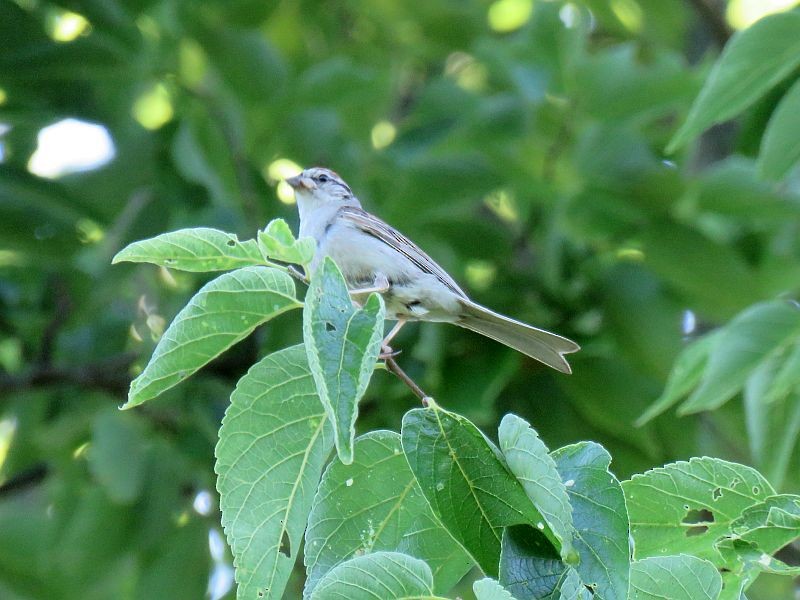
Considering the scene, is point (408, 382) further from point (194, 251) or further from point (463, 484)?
point (194, 251)

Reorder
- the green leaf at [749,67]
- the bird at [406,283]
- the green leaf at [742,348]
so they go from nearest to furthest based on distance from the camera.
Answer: the green leaf at [749,67], the green leaf at [742,348], the bird at [406,283]

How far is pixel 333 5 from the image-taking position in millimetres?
7316

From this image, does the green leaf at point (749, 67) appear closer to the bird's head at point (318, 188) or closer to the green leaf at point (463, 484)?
the green leaf at point (463, 484)

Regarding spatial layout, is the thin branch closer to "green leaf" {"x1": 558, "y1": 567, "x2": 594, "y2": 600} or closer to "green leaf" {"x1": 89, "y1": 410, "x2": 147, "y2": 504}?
"green leaf" {"x1": 89, "y1": 410, "x2": 147, "y2": 504}

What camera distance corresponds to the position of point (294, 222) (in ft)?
16.4

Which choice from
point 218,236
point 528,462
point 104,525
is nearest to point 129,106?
point 104,525

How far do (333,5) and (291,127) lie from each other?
7.25ft

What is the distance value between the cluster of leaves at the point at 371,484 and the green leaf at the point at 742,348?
119 centimetres

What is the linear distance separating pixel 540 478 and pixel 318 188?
2.90 meters

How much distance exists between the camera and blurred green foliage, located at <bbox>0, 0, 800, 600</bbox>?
4809 millimetres

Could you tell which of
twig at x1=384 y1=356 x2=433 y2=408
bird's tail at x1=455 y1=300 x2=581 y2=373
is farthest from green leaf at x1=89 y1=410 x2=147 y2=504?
twig at x1=384 y1=356 x2=433 y2=408

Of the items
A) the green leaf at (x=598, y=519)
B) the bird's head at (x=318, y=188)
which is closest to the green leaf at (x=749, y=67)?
the green leaf at (x=598, y=519)

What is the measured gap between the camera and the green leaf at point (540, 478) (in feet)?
5.37

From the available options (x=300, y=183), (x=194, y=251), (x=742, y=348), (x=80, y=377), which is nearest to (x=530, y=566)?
(x=194, y=251)
